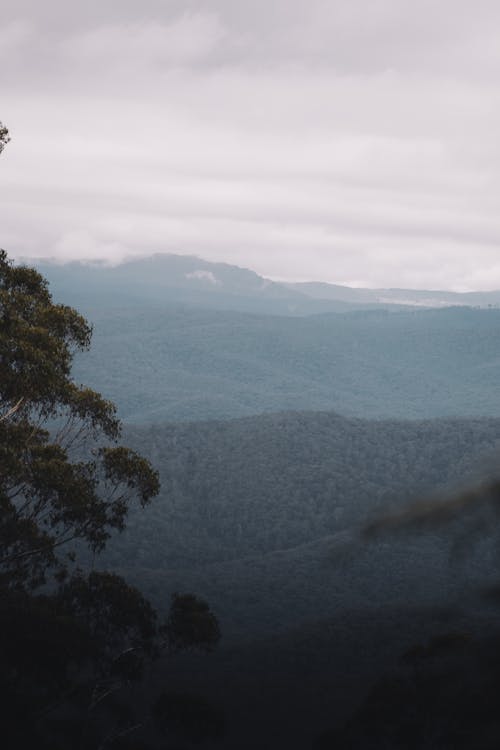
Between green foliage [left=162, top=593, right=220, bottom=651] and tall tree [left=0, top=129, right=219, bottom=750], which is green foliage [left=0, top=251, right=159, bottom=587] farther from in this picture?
green foliage [left=162, top=593, right=220, bottom=651]

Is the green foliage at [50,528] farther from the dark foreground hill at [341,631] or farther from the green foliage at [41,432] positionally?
the dark foreground hill at [341,631]

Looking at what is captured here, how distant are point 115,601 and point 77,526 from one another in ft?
8.05

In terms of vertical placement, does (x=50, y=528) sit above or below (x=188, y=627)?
above

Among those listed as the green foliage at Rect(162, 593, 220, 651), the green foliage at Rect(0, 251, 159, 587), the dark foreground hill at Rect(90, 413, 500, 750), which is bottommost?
the dark foreground hill at Rect(90, 413, 500, 750)

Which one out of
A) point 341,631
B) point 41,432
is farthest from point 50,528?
point 341,631

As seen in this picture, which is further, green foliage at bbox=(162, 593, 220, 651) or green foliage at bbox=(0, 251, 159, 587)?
green foliage at bbox=(162, 593, 220, 651)

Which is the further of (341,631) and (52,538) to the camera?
(341,631)

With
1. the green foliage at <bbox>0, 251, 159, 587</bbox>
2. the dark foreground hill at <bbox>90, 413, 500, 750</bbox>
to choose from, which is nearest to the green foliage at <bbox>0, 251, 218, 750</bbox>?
the green foliage at <bbox>0, 251, 159, 587</bbox>

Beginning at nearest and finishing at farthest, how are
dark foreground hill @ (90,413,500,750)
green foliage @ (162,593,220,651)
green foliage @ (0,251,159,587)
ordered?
1. dark foreground hill @ (90,413,500,750)
2. green foliage @ (0,251,159,587)
3. green foliage @ (162,593,220,651)

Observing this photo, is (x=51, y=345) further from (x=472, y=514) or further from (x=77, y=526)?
(x=472, y=514)

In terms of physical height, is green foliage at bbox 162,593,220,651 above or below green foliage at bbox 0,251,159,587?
below

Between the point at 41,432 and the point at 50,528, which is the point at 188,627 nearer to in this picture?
the point at 50,528

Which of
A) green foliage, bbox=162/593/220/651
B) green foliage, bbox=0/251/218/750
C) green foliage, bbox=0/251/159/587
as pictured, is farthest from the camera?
green foliage, bbox=162/593/220/651

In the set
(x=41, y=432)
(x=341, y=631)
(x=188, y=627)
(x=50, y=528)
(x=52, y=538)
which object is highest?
(x=41, y=432)
